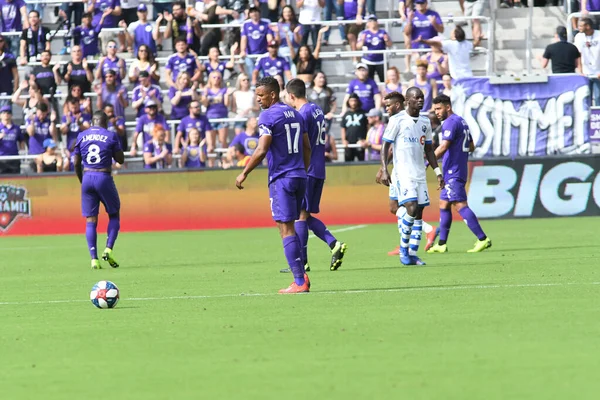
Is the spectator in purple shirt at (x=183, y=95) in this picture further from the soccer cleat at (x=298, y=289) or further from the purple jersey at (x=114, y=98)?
the soccer cleat at (x=298, y=289)

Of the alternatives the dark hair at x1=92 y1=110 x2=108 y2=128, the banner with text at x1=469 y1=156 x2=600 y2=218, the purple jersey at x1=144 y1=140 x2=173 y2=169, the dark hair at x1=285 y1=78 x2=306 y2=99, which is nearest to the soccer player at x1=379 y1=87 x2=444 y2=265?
the dark hair at x1=285 y1=78 x2=306 y2=99

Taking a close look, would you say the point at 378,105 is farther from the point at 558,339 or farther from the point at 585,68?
the point at 558,339

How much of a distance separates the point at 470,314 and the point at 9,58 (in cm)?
2172

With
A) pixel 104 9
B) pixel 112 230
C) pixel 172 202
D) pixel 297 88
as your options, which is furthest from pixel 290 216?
pixel 104 9

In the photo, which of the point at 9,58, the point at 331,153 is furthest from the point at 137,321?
the point at 9,58

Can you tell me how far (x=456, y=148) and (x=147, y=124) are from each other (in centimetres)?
1067

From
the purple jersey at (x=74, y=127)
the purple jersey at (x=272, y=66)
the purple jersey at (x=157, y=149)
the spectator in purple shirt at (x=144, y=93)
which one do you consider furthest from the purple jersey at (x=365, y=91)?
the purple jersey at (x=74, y=127)

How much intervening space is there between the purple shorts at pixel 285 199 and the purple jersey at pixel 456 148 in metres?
5.98

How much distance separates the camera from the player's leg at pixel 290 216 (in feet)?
40.4

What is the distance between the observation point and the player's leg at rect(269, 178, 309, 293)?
12.3 metres

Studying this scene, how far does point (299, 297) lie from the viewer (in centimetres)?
1213

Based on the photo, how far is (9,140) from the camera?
2767 centimetres

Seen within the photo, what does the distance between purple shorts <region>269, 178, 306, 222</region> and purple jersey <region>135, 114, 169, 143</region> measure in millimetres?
15037

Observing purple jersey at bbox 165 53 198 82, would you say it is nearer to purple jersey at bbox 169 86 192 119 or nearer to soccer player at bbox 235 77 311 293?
purple jersey at bbox 169 86 192 119
